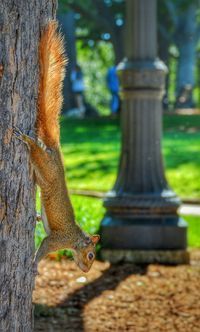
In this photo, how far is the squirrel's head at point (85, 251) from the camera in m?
3.66

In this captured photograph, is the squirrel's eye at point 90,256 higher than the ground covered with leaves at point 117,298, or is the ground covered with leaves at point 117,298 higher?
the squirrel's eye at point 90,256

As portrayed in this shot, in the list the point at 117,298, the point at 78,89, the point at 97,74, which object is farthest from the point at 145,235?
the point at 97,74

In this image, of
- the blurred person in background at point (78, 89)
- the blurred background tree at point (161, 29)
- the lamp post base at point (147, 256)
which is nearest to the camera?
the lamp post base at point (147, 256)

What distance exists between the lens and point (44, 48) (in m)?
2.78

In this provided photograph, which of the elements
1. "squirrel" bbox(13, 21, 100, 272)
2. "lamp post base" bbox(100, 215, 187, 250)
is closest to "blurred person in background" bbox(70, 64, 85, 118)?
"lamp post base" bbox(100, 215, 187, 250)

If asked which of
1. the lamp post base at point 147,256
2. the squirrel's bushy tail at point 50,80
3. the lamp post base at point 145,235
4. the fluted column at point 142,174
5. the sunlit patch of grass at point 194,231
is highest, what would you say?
the squirrel's bushy tail at point 50,80

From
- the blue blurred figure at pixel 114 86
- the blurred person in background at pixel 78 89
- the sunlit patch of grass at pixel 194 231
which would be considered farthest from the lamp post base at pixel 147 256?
the blurred person in background at pixel 78 89

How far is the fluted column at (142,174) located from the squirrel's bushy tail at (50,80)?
323 centimetres

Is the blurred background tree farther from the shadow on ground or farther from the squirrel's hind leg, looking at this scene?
the squirrel's hind leg

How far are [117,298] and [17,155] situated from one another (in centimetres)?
248

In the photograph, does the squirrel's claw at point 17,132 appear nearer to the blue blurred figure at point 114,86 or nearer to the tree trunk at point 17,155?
the tree trunk at point 17,155

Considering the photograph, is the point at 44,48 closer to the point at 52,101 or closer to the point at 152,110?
the point at 52,101

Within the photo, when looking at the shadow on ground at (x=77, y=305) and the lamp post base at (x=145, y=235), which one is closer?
the shadow on ground at (x=77, y=305)

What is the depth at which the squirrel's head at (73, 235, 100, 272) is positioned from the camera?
3660 millimetres
